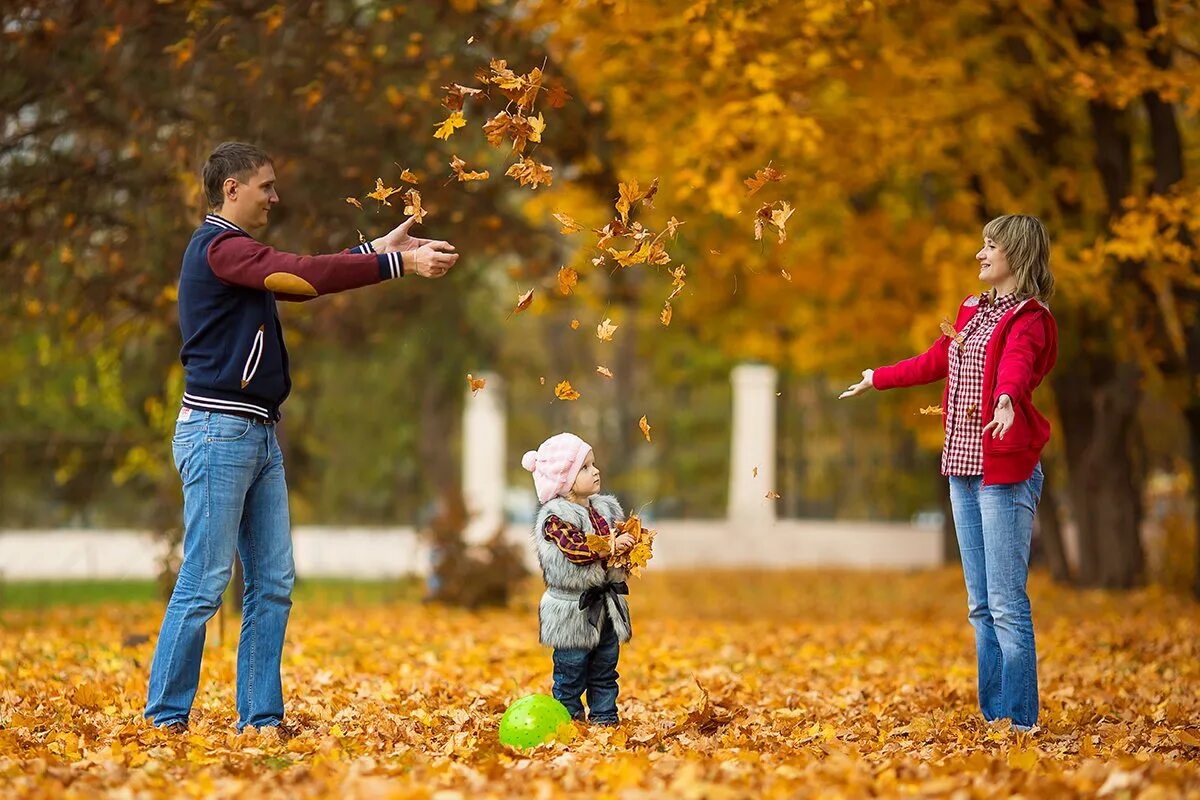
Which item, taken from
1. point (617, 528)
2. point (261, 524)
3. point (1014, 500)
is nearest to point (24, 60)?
point (261, 524)

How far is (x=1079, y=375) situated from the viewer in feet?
56.9

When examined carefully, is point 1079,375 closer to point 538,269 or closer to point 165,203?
point 538,269

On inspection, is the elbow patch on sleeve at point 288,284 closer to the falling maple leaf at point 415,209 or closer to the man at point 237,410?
the man at point 237,410

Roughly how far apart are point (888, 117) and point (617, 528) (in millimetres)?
7468

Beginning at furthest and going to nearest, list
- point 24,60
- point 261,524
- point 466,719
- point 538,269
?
point 538,269 < point 24,60 < point 466,719 < point 261,524

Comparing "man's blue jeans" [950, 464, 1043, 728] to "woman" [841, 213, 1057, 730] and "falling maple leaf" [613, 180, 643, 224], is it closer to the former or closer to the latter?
"woman" [841, 213, 1057, 730]

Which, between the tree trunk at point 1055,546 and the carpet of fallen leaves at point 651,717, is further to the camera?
the tree trunk at point 1055,546

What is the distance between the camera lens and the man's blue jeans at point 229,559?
6008 mm

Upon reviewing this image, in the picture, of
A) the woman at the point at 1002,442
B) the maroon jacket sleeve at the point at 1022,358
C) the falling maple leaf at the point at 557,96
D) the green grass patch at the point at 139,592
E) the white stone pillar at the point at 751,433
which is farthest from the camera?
the white stone pillar at the point at 751,433

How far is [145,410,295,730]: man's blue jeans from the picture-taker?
237 inches

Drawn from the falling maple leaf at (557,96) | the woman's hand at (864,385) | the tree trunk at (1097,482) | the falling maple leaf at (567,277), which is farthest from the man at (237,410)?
the tree trunk at (1097,482)

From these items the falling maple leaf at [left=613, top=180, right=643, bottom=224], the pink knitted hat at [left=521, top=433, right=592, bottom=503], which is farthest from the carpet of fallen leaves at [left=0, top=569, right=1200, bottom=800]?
the falling maple leaf at [left=613, top=180, right=643, bottom=224]

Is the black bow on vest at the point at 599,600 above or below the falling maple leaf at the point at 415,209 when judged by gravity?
below

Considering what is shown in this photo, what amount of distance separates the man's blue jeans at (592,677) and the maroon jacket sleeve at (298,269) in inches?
64.8
